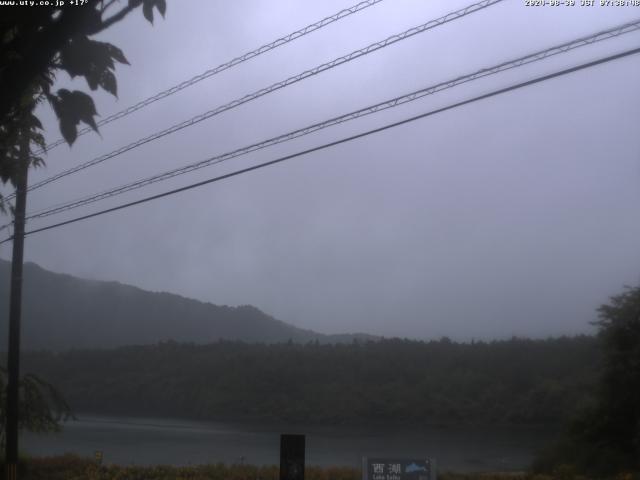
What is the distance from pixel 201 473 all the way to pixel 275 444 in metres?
7.75

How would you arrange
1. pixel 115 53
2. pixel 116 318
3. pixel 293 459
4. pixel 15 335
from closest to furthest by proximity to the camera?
1. pixel 115 53
2. pixel 293 459
3. pixel 15 335
4. pixel 116 318

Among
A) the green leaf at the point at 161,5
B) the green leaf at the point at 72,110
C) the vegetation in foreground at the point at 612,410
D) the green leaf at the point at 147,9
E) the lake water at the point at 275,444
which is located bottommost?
the lake water at the point at 275,444

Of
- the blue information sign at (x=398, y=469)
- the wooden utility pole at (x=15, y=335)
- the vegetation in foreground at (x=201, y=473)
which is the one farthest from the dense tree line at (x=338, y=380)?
the wooden utility pole at (x=15, y=335)

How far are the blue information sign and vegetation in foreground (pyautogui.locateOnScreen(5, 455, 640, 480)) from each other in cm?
504

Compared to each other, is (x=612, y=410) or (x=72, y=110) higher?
(x=72, y=110)

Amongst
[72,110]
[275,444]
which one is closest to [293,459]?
[72,110]

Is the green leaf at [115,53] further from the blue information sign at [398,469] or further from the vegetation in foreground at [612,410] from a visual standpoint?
the vegetation in foreground at [612,410]

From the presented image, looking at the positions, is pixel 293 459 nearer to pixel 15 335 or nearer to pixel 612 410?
pixel 15 335

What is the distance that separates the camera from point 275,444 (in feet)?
72.3

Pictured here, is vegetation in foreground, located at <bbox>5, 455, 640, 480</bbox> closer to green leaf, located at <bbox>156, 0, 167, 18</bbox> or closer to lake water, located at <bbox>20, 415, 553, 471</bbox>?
lake water, located at <bbox>20, 415, 553, 471</bbox>

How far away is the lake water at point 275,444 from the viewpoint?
722 inches

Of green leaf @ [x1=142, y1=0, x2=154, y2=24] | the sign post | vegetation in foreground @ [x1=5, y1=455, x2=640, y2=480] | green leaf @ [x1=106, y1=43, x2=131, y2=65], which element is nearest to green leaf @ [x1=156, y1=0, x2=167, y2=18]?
green leaf @ [x1=142, y1=0, x2=154, y2=24]

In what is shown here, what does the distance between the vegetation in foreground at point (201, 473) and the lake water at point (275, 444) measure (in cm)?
189

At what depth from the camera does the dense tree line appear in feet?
74.8
